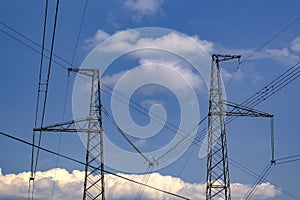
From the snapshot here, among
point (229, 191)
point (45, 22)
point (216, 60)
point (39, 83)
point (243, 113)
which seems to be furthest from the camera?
point (216, 60)

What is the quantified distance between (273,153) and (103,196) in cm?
1730

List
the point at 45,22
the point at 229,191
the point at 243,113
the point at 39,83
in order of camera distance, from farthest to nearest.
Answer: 1. the point at 243,113
2. the point at 229,191
3. the point at 39,83
4. the point at 45,22

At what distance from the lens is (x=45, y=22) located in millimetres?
25062

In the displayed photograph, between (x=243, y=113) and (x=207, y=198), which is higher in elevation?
(x=243, y=113)

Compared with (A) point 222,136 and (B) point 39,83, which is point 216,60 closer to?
(A) point 222,136

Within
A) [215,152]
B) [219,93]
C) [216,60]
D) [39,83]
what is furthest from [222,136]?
[39,83]

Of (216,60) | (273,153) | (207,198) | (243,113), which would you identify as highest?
(216,60)

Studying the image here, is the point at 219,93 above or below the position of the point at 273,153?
above

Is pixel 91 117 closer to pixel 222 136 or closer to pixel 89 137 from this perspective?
pixel 89 137

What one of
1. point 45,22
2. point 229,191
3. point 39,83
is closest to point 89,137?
point 39,83

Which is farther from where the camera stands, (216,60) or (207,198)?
(216,60)

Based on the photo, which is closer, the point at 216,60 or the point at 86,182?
the point at 86,182

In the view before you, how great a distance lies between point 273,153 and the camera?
48.2 meters

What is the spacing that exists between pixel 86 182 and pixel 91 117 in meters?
6.82
